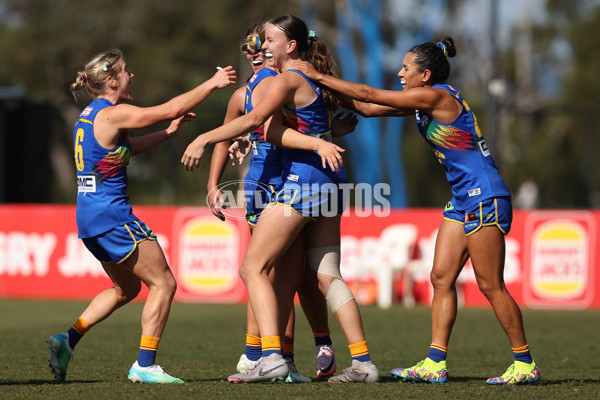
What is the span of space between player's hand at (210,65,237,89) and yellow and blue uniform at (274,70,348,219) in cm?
38

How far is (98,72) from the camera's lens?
6.15 metres

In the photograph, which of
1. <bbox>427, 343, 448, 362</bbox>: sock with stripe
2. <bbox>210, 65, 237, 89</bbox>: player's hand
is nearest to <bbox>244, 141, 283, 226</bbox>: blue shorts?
<bbox>210, 65, 237, 89</bbox>: player's hand

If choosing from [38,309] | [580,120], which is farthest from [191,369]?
[580,120]

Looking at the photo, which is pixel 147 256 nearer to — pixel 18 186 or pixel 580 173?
pixel 18 186

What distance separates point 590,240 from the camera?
47.2ft

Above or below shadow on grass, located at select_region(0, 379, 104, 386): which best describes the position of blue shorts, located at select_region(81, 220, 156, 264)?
above

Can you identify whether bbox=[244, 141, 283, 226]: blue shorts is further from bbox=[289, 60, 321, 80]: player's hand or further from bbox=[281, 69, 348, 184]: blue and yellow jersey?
bbox=[289, 60, 321, 80]: player's hand

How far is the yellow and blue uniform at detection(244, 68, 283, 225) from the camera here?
6461 mm

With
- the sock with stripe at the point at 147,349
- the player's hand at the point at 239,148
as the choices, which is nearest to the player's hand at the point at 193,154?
the player's hand at the point at 239,148

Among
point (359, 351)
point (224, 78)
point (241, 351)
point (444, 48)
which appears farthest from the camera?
point (241, 351)

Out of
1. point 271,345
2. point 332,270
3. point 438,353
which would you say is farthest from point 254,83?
point 438,353

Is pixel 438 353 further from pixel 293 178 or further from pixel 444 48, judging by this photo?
pixel 444 48

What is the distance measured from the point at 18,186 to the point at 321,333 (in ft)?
48.9

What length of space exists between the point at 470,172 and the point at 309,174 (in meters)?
1.08
